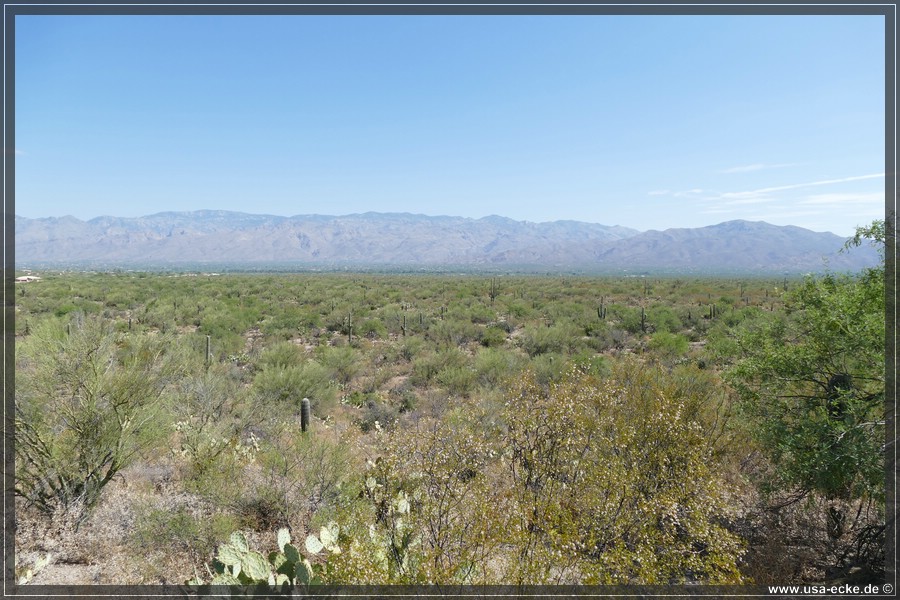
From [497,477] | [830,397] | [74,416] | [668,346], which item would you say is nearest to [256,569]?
[497,477]

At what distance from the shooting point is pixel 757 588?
203 inches

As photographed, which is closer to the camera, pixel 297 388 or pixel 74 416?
pixel 74 416

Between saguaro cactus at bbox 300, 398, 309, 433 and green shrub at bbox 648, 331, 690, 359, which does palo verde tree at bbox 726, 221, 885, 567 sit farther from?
green shrub at bbox 648, 331, 690, 359

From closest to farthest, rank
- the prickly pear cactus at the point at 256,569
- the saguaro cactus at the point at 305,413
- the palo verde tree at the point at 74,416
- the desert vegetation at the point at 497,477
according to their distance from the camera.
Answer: the prickly pear cactus at the point at 256,569, the desert vegetation at the point at 497,477, the palo verde tree at the point at 74,416, the saguaro cactus at the point at 305,413

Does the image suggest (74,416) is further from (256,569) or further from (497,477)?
(497,477)

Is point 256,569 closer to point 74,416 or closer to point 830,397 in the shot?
point 74,416

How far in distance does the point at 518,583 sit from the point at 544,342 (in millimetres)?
15165

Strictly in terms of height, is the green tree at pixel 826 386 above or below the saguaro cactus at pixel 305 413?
above

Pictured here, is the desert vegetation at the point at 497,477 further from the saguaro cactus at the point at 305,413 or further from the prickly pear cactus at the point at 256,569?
the saguaro cactus at the point at 305,413

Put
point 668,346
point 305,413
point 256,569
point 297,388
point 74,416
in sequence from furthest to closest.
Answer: point 668,346, point 297,388, point 305,413, point 74,416, point 256,569

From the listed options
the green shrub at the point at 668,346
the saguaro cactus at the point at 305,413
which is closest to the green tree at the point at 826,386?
the saguaro cactus at the point at 305,413

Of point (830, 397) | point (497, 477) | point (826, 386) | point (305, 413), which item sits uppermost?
point (826, 386)

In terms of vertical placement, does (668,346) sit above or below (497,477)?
above

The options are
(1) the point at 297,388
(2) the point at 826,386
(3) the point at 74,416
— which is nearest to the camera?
(2) the point at 826,386
